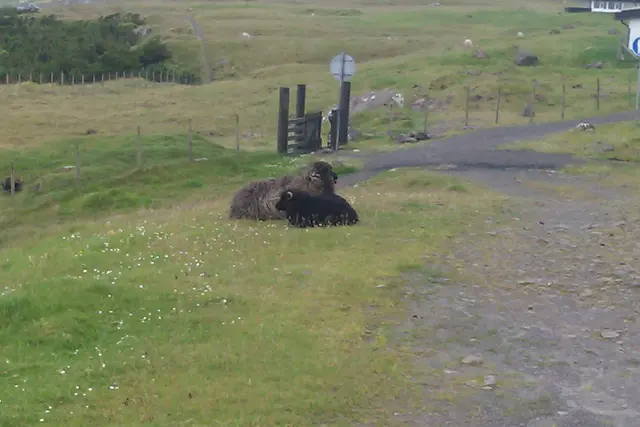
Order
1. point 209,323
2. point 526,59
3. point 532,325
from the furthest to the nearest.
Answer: point 526,59
point 532,325
point 209,323

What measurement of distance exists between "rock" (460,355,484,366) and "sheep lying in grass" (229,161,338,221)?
7287mm

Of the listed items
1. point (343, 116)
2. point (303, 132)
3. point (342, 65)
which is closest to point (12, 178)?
point (303, 132)

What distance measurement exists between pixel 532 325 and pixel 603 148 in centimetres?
1893

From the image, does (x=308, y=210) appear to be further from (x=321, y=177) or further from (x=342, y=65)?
(x=342, y=65)

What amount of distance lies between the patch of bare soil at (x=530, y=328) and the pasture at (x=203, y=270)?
14.5 inches

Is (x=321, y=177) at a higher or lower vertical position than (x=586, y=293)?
higher

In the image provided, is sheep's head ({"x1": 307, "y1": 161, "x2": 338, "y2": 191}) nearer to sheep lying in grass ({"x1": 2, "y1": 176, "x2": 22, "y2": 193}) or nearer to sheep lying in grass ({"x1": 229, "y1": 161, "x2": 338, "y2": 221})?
sheep lying in grass ({"x1": 229, "y1": 161, "x2": 338, "y2": 221})

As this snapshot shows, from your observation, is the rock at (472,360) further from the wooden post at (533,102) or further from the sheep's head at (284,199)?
the wooden post at (533,102)

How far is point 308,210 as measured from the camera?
16.0 m

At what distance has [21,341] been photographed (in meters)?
9.62

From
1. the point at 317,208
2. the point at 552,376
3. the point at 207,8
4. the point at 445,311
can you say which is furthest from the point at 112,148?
the point at 207,8

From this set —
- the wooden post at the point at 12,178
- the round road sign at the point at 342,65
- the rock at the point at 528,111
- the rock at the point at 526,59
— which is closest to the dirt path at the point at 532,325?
the round road sign at the point at 342,65

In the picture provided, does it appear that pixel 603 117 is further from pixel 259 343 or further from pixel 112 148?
pixel 259 343

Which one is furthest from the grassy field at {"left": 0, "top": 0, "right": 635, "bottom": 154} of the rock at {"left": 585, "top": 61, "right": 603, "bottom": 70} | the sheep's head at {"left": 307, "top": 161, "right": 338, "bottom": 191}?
the sheep's head at {"left": 307, "top": 161, "right": 338, "bottom": 191}
